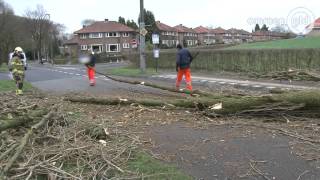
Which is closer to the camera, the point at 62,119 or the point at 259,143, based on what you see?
the point at 259,143

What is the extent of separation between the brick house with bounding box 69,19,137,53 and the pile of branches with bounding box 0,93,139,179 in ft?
316

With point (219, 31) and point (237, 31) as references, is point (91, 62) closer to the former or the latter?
point (219, 31)

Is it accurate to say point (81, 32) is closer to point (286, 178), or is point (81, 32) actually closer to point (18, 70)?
point (18, 70)

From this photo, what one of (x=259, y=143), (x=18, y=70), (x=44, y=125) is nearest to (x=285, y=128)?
(x=259, y=143)

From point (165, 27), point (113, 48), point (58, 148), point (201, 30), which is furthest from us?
point (201, 30)

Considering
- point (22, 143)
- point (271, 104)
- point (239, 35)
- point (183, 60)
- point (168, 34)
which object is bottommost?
point (22, 143)

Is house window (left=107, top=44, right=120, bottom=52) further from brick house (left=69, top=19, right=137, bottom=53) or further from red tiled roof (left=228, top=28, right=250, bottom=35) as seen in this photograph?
red tiled roof (left=228, top=28, right=250, bottom=35)

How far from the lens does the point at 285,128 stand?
8438mm

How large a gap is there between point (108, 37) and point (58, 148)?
3922 inches

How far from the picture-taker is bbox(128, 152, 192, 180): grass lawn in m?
5.75

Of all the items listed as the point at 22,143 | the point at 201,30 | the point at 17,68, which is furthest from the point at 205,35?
the point at 22,143

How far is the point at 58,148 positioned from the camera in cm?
666

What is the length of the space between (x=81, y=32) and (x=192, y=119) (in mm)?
98270

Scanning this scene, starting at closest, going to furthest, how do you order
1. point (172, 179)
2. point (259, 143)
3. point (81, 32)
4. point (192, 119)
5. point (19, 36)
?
point (172, 179) < point (259, 143) < point (192, 119) < point (19, 36) < point (81, 32)
